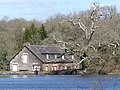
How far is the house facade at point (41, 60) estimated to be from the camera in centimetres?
6600

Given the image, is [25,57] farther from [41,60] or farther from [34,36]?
[34,36]

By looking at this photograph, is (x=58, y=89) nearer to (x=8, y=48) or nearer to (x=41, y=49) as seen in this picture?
(x=41, y=49)

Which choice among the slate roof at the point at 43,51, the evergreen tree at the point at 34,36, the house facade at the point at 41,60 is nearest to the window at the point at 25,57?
the house facade at the point at 41,60

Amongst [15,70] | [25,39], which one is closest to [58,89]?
[15,70]

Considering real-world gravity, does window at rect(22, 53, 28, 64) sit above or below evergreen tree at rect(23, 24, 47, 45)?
below

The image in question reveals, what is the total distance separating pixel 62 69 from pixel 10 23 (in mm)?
36959

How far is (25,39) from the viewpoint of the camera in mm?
81312

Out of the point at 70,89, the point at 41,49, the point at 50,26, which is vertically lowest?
the point at 70,89

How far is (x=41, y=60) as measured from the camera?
66.4 metres

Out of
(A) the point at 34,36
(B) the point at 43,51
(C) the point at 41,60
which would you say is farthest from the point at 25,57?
(A) the point at 34,36

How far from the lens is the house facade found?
6600 centimetres

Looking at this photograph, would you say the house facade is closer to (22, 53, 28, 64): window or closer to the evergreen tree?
(22, 53, 28, 64): window

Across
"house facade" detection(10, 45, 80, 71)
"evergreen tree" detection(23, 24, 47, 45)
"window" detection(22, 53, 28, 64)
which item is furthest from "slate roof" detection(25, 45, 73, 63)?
"evergreen tree" detection(23, 24, 47, 45)

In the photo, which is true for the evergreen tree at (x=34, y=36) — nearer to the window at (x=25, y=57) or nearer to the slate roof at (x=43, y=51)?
the window at (x=25, y=57)
